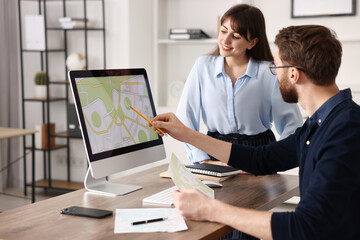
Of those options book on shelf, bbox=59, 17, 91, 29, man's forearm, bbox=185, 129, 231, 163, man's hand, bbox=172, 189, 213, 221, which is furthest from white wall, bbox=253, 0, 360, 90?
man's hand, bbox=172, 189, 213, 221

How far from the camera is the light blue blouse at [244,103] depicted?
2650mm

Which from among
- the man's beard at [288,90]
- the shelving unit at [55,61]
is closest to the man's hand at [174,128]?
the man's beard at [288,90]

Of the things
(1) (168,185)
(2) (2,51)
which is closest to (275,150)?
(1) (168,185)

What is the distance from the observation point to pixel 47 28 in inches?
196

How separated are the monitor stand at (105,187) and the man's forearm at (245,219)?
1.73 ft

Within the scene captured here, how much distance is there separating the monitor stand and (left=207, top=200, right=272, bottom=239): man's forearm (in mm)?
528

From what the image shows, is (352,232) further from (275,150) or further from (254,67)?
(254,67)

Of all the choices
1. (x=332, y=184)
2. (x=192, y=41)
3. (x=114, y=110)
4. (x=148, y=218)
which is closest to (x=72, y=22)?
(x=192, y=41)

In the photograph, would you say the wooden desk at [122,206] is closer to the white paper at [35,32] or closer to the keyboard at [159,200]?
the keyboard at [159,200]

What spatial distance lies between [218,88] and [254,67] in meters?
0.21

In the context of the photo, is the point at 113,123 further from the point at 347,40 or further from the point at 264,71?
the point at 347,40

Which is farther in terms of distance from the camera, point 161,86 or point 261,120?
point 161,86

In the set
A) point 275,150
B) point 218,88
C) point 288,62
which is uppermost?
point 288,62

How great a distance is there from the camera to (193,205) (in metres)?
1.70
